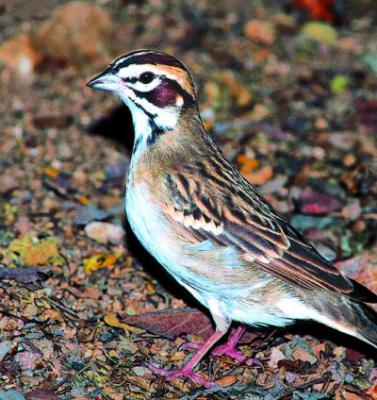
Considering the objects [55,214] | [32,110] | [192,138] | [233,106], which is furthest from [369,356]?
[32,110]

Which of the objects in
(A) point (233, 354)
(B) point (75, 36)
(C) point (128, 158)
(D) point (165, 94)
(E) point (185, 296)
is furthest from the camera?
(B) point (75, 36)

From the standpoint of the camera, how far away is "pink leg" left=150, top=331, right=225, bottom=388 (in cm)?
662

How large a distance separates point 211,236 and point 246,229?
267 millimetres

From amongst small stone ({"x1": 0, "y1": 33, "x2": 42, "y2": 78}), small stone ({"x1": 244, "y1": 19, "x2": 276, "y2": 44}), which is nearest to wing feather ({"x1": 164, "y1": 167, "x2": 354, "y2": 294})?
small stone ({"x1": 0, "y1": 33, "x2": 42, "y2": 78})

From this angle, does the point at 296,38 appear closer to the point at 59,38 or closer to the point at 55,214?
the point at 59,38

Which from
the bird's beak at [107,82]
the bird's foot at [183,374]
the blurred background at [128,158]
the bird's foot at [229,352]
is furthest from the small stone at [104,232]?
the bird's foot at [183,374]

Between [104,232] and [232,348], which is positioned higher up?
[104,232]

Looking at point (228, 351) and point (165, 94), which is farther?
point (228, 351)

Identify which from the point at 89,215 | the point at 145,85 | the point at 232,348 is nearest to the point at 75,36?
the point at 89,215

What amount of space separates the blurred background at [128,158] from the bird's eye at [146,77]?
1.76 m

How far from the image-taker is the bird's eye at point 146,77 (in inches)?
267

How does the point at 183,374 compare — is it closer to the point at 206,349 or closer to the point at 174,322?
the point at 206,349

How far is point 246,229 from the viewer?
21.5 ft

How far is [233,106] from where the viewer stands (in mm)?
10078
